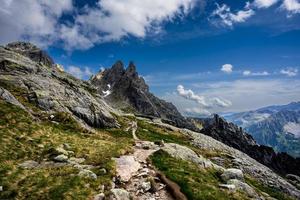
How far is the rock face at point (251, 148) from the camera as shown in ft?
502

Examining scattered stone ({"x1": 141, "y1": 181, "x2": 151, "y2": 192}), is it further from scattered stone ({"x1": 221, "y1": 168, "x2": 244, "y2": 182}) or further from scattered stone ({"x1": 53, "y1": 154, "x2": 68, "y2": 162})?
scattered stone ({"x1": 221, "y1": 168, "x2": 244, "y2": 182})

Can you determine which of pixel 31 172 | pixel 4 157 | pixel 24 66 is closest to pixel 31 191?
pixel 31 172

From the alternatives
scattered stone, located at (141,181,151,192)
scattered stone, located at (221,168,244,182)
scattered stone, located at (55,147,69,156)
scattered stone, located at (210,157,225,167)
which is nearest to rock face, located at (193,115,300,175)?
scattered stone, located at (210,157,225,167)

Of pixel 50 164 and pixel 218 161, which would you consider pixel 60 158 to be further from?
pixel 218 161

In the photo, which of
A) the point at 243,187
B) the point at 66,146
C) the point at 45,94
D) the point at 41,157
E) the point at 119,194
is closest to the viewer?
the point at 119,194

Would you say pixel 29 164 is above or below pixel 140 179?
above

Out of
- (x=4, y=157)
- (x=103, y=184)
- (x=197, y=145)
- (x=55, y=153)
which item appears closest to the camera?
(x=103, y=184)

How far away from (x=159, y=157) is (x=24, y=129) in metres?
20.0

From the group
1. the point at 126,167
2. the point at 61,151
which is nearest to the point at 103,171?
the point at 126,167

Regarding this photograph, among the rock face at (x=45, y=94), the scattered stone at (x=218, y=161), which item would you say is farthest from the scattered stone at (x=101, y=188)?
the scattered stone at (x=218, y=161)

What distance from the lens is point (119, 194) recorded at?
25.6 metres

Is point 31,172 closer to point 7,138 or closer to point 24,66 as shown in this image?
point 7,138

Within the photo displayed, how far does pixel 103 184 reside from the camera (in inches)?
1076

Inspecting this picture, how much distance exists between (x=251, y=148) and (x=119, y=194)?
153 metres
